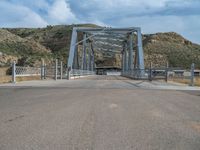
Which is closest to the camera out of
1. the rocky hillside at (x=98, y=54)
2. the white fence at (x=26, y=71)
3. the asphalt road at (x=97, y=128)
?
the asphalt road at (x=97, y=128)

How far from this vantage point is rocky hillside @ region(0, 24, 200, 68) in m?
90.6

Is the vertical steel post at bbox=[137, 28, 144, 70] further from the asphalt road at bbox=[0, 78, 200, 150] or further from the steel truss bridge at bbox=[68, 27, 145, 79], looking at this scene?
the asphalt road at bbox=[0, 78, 200, 150]

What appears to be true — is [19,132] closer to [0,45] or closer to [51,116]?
[51,116]

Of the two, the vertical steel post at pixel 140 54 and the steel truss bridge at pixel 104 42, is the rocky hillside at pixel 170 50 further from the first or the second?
the vertical steel post at pixel 140 54

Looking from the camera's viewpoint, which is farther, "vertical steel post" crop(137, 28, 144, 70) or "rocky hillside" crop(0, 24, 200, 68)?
"rocky hillside" crop(0, 24, 200, 68)

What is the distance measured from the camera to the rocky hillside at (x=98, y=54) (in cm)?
9056

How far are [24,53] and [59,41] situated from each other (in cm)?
4227

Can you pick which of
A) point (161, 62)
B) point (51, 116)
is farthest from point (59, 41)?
point (51, 116)

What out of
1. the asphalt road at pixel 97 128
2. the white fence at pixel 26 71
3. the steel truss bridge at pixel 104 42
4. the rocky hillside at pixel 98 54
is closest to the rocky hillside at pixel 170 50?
the rocky hillside at pixel 98 54

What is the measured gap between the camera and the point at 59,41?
412 ft

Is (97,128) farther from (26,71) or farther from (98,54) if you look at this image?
(98,54)

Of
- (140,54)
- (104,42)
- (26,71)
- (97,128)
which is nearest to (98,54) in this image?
(104,42)

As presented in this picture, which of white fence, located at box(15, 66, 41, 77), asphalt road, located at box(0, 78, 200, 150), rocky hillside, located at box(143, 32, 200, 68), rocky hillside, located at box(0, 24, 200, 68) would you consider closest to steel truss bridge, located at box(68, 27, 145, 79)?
white fence, located at box(15, 66, 41, 77)

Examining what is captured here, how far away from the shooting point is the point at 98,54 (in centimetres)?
13025
